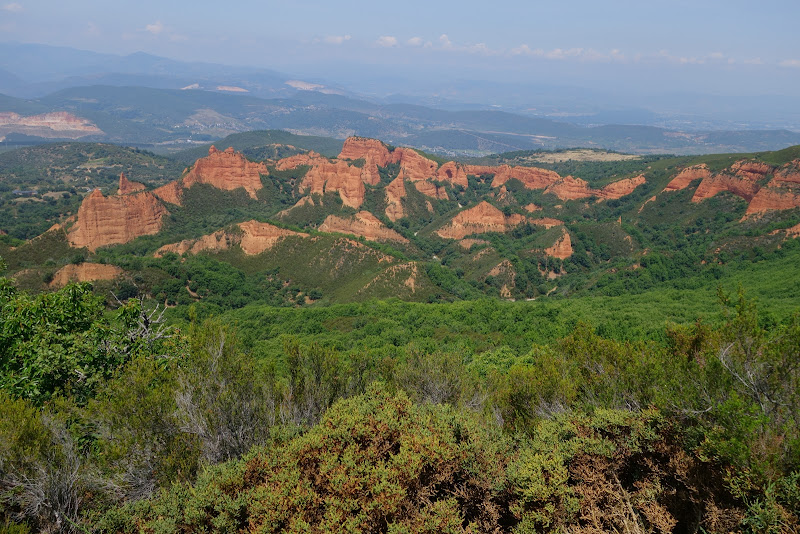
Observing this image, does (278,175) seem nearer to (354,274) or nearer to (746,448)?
(354,274)

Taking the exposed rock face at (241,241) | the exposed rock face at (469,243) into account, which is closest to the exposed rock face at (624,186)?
the exposed rock face at (469,243)

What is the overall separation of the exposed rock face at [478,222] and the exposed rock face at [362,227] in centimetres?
1322

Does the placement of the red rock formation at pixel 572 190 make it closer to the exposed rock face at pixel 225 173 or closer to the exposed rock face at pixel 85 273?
the exposed rock face at pixel 225 173

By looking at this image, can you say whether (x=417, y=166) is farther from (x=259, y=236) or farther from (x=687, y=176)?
(x=259, y=236)

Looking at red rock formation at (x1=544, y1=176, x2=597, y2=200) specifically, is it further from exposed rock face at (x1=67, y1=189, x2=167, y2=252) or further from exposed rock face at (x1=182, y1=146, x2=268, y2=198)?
exposed rock face at (x1=67, y1=189, x2=167, y2=252)

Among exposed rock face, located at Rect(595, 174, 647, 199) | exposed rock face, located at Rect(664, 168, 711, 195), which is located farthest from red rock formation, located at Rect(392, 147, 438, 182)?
exposed rock face, located at Rect(664, 168, 711, 195)

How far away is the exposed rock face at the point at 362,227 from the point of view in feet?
319

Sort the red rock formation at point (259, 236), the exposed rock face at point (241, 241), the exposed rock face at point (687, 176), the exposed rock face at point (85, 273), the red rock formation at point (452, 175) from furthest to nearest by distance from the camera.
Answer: the red rock formation at point (452, 175)
the exposed rock face at point (687, 176)
the red rock formation at point (259, 236)
the exposed rock face at point (241, 241)
the exposed rock face at point (85, 273)

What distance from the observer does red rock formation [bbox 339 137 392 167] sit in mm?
155825

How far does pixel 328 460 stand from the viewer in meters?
10.9

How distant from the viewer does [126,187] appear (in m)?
93.8

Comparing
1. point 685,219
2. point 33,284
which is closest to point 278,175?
point 33,284

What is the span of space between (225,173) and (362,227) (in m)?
46.7

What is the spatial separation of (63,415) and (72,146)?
21905 centimetres
